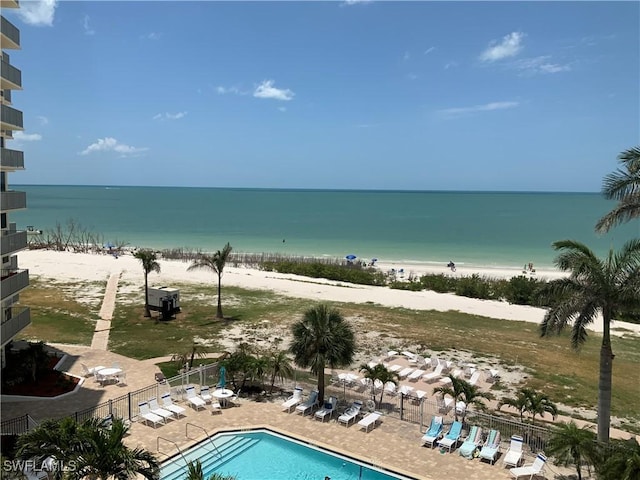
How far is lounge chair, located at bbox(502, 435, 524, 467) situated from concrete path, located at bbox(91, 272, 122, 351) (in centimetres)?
1951

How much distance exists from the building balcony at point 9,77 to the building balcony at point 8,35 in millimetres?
761

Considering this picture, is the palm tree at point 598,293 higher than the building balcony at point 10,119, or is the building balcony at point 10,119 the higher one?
the building balcony at point 10,119

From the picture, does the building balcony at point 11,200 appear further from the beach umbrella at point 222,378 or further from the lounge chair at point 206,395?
the beach umbrella at point 222,378

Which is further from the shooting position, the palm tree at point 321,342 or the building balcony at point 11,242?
the building balcony at point 11,242

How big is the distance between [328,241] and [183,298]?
5842 cm

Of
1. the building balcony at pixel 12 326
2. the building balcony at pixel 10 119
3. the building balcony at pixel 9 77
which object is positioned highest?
the building balcony at pixel 9 77

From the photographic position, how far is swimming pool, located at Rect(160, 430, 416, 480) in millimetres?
13469

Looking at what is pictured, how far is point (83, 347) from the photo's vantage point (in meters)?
24.1

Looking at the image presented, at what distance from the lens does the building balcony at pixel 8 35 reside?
17.7 m

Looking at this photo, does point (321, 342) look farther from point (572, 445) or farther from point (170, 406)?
point (572, 445)

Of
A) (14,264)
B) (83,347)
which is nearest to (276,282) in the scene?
(83,347)

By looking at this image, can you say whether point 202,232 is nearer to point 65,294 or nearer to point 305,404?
point 65,294

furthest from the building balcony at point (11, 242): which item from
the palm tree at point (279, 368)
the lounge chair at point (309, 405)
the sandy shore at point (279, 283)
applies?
the sandy shore at point (279, 283)

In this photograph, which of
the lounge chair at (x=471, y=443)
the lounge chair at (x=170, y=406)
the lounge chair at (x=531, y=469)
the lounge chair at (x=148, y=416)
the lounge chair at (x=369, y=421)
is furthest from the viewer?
the lounge chair at (x=170, y=406)
